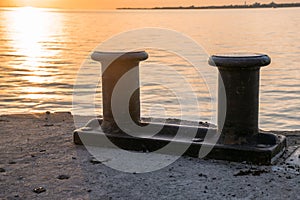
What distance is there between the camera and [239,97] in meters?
5.86

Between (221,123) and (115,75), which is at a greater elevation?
(115,75)

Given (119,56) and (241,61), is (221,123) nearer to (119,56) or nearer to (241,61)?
(241,61)

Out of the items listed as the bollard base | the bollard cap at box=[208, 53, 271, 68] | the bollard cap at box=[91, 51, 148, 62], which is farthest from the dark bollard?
the bollard cap at box=[91, 51, 148, 62]

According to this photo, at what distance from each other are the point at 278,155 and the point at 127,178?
1809 mm

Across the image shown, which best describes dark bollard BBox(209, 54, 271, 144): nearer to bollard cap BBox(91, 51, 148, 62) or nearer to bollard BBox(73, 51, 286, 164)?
bollard BBox(73, 51, 286, 164)

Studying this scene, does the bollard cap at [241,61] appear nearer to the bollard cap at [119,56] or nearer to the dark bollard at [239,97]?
the dark bollard at [239,97]

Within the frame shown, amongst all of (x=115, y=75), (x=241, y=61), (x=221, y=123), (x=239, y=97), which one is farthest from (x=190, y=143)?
(x=115, y=75)

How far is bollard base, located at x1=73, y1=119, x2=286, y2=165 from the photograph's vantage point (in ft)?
18.6

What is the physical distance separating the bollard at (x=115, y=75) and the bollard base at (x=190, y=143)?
204 mm

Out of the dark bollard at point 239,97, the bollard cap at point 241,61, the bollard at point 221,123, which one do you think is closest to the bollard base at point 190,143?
the bollard at point 221,123

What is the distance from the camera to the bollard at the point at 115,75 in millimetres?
6418

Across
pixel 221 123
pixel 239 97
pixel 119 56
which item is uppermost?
pixel 119 56

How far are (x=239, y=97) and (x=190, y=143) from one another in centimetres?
78

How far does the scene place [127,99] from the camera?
258 inches
